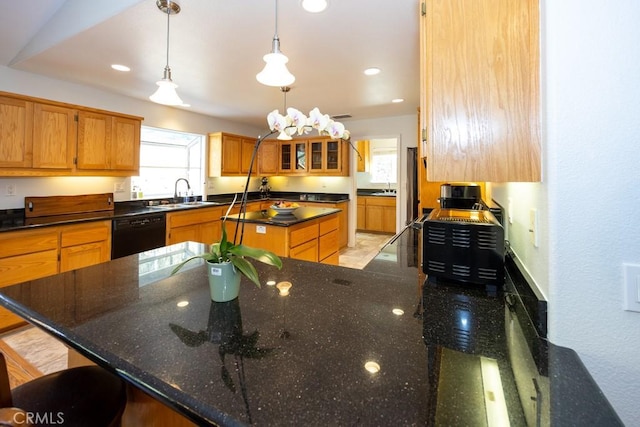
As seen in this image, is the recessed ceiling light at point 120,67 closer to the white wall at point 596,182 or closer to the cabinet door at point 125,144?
the cabinet door at point 125,144

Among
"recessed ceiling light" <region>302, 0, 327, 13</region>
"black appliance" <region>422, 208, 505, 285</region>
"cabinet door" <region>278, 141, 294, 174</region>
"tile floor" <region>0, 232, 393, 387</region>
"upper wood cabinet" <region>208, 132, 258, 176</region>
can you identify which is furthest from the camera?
"cabinet door" <region>278, 141, 294, 174</region>

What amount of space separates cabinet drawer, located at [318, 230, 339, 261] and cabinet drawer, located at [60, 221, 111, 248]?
2.33 meters

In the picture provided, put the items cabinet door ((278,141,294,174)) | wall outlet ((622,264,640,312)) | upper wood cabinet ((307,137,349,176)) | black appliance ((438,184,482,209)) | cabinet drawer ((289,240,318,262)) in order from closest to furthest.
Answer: wall outlet ((622,264,640,312)) → black appliance ((438,184,482,209)) → cabinet drawer ((289,240,318,262)) → upper wood cabinet ((307,137,349,176)) → cabinet door ((278,141,294,174))

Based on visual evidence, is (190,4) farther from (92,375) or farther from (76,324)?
(92,375)

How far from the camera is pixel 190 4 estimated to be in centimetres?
186

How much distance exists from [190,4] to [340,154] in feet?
12.0

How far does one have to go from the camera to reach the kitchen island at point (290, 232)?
A: 2.89m

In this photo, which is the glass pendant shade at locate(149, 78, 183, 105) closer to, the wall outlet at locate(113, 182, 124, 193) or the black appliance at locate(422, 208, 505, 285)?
the black appliance at locate(422, 208, 505, 285)

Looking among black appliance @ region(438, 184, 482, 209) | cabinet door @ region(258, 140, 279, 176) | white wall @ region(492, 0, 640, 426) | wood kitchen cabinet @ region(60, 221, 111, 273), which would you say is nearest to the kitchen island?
wood kitchen cabinet @ region(60, 221, 111, 273)

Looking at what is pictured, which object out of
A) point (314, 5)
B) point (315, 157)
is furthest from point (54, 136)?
point (315, 157)

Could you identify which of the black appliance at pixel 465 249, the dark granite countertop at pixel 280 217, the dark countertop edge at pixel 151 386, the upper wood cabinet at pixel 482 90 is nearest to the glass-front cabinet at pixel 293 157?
the dark granite countertop at pixel 280 217

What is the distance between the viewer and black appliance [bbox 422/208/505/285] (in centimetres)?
110

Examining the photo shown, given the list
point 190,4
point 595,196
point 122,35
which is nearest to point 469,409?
point 595,196

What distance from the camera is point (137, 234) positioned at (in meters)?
3.37
